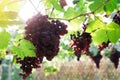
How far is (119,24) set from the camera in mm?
1456

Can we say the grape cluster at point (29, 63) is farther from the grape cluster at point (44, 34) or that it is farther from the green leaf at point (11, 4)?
the green leaf at point (11, 4)

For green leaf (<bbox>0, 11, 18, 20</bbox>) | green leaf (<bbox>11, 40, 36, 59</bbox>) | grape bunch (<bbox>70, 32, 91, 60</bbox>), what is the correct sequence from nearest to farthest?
green leaf (<bbox>0, 11, 18, 20</bbox>)
green leaf (<bbox>11, 40, 36, 59</bbox>)
grape bunch (<bbox>70, 32, 91, 60</bbox>)

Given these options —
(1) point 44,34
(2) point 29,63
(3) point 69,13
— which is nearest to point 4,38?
(1) point 44,34

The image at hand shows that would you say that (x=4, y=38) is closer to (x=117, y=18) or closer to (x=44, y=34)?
(x=44, y=34)

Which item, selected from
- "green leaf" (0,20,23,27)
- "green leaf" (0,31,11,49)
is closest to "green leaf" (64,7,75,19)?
"green leaf" (0,31,11,49)

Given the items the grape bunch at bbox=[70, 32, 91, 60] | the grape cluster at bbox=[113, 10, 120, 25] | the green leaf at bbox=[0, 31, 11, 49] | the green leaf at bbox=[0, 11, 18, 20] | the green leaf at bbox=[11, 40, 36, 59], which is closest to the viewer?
the green leaf at bbox=[0, 11, 18, 20]

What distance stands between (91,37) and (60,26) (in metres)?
0.34

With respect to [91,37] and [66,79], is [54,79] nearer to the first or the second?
[66,79]

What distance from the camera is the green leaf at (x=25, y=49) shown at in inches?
53.7

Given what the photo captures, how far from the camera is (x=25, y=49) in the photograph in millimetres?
1408

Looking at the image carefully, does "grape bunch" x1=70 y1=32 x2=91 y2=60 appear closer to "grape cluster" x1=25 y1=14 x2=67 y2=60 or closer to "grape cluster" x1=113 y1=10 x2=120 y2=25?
"grape cluster" x1=113 y1=10 x2=120 y2=25

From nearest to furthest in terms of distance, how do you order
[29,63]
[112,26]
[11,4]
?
[11,4] < [112,26] < [29,63]

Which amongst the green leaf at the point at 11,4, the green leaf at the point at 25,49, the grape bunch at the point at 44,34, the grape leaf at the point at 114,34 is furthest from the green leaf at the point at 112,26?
the green leaf at the point at 11,4

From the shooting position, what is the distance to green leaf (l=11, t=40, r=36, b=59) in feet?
4.48
